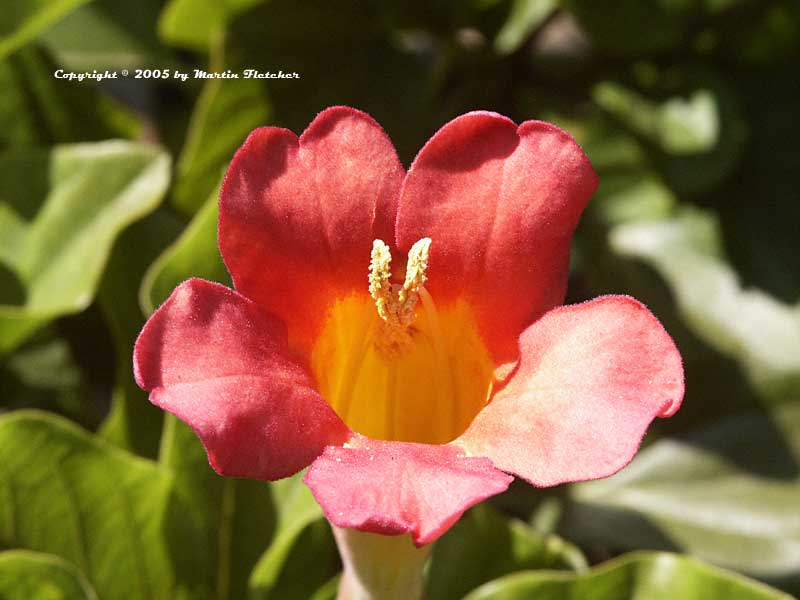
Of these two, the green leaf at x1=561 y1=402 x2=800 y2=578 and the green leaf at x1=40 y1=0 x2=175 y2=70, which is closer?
the green leaf at x1=561 y1=402 x2=800 y2=578

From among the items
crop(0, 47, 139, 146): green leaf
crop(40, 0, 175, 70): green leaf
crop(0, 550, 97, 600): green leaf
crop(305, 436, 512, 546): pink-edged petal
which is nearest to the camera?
crop(305, 436, 512, 546): pink-edged petal

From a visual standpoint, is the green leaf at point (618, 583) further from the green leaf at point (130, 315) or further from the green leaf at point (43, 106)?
the green leaf at point (43, 106)

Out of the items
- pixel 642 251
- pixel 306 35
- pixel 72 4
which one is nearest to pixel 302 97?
pixel 306 35

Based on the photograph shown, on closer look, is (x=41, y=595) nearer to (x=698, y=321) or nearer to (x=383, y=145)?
(x=383, y=145)

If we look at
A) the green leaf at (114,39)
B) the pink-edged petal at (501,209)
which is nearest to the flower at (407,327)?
the pink-edged petal at (501,209)

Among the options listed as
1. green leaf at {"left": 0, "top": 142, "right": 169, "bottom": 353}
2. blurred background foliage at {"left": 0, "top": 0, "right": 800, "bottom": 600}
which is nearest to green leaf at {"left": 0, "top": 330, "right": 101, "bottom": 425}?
blurred background foliage at {"left": 0, "top": 0, "right": 800, "bottom": 600}

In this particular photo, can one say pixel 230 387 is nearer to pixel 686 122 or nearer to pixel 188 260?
pixel 188 260

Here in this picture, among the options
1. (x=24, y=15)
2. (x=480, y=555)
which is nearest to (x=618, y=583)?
(x=480, y=555)

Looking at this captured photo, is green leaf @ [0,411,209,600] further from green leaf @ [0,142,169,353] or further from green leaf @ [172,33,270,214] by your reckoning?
green leaf @ [172,33,270,214]
